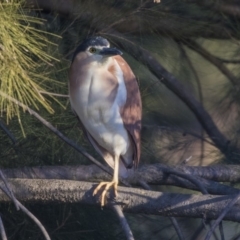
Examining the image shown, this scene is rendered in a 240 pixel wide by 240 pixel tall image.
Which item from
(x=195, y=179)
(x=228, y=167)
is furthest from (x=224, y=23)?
(x=195, y=179)

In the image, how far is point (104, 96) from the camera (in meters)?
2.14

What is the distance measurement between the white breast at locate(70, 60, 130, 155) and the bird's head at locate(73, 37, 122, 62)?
29mm

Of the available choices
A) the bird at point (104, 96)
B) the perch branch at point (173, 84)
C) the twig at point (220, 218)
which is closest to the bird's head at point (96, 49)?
the bird at point (104, 96)

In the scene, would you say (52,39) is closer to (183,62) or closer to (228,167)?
(228,167)

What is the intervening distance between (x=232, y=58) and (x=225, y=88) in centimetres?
13

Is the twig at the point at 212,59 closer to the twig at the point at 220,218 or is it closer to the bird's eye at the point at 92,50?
the bird's eye at the point at 92,50

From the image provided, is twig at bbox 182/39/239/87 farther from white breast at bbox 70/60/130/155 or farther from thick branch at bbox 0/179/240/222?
thick branch at bbox 0/179/240/222

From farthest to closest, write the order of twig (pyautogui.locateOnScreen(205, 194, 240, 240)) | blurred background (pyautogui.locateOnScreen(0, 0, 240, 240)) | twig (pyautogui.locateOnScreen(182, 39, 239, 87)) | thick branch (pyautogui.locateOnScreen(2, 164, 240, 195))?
twig (pyautogui.locateOnScreen(182, 39, 239, 87)) → thick branch (pyautogui.locateOnScreen(2, 164, 240, 195)) → blurred background (pyautogui.locateOnScreen(0, 0, 240, 240)) → twig (pyautogui.locateOnScreen(205, 194, 240, 240))

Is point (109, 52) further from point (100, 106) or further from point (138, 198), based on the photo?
point (138, 198)

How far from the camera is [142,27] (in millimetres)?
2504

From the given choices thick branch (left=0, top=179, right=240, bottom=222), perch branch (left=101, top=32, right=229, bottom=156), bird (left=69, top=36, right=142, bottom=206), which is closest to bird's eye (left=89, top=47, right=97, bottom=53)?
bird (left=69, top=36, right=142, bottom=206)

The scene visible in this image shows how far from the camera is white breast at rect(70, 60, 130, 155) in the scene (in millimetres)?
2141

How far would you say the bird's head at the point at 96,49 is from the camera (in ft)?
6.83

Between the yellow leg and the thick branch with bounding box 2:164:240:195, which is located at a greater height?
the yellow leg
